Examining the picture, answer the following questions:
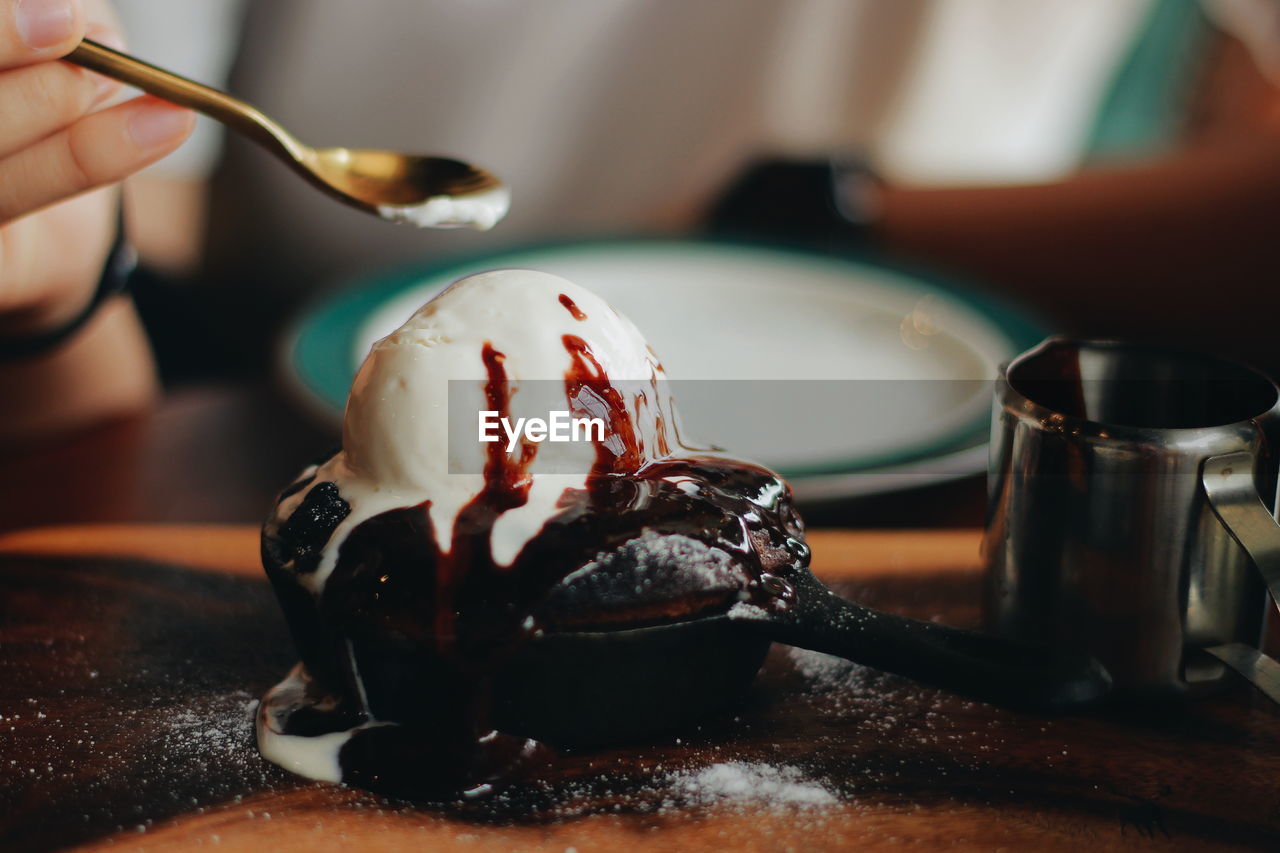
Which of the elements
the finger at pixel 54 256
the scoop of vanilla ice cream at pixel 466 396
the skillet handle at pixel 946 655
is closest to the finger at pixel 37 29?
the scoop of vanilla ice cream at pixel 466 396

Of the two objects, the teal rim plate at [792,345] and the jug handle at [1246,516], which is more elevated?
the jug handle at [1246,516]

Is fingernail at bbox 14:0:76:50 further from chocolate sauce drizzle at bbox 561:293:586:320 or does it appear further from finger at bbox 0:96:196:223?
chocolate sauce drizzle at bbox 561:293:586:320

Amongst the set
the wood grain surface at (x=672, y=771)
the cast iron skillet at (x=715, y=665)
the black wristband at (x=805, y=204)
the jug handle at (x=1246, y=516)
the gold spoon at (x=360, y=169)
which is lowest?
the wood grain surface at (x=672, y=771)

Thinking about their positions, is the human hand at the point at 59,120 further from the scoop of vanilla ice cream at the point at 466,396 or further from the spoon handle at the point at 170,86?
the scoop of vanilla ice cream at the point at 466,396

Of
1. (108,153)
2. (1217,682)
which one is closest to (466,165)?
(108,153)

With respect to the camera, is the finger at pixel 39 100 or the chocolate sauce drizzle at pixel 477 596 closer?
the chocolate sauce drizzle at pixel 477 596
